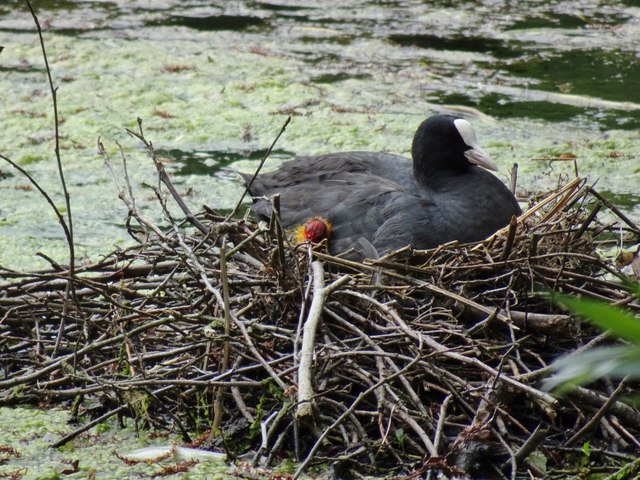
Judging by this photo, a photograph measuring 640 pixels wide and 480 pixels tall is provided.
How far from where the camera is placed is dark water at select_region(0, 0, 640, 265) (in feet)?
23.4

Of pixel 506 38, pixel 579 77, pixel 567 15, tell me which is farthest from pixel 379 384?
pixel 567 15

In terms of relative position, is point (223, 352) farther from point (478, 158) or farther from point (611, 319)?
point (611, 319)

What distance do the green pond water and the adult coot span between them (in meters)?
1.52

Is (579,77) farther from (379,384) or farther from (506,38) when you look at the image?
(379,384)

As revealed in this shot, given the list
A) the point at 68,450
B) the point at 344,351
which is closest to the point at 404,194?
the point at 344,351

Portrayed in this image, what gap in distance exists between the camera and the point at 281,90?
8.82 metres

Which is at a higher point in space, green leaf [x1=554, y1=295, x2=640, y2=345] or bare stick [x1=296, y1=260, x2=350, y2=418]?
green leaf [x1=554, y1=295, x2=640, y2=345]

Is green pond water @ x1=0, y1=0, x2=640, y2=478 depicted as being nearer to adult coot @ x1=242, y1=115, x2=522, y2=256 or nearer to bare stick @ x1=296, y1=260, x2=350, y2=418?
adult coot @ x1=242, y1=115, x2=522, y2=256

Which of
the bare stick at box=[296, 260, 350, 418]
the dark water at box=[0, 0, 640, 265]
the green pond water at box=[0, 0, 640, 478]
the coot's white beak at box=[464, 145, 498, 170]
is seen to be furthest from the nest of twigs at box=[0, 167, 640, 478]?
the dark water at box=[0, 0, 640, 265]

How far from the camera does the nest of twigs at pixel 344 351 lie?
329 centimetres

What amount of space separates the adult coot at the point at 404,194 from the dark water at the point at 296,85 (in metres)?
1.62

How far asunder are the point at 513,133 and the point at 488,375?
14.7 ft

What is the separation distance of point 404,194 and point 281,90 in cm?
443

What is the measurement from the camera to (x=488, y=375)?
11.3ft
